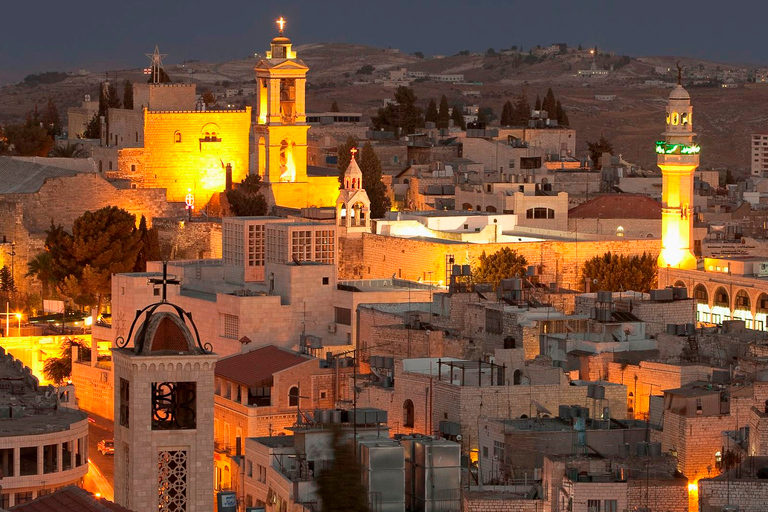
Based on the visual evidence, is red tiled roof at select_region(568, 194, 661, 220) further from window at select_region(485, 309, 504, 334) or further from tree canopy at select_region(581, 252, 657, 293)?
window at select_region(485, 309, 504, 334)

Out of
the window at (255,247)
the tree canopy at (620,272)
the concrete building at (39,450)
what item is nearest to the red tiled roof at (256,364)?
the concrete building at (39,450)

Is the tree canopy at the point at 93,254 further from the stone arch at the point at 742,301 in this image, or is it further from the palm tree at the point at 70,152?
the palm tree at the point at 70,152

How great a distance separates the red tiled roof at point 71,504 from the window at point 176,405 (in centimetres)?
151

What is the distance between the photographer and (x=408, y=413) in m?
41.3

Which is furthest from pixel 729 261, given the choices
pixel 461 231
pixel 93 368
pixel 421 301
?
pixel 93 368

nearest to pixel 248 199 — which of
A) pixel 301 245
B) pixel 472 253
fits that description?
pixel 472 253

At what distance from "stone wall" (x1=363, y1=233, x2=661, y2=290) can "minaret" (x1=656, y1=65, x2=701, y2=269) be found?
108 cm

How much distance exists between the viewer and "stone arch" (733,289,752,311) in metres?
60.2

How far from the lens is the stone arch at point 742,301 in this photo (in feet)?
197

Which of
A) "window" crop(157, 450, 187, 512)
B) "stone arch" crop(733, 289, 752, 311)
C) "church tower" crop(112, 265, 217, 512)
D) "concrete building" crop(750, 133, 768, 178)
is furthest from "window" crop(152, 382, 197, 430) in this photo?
"concrete building" crop(750, 133, 768, 178)

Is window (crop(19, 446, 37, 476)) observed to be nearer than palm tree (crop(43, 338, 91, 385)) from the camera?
Yes

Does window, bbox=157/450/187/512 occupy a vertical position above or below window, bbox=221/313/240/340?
below

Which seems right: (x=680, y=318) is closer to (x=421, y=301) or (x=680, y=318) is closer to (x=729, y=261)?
(x=421, y=301)

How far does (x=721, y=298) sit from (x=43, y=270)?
17.5 m
